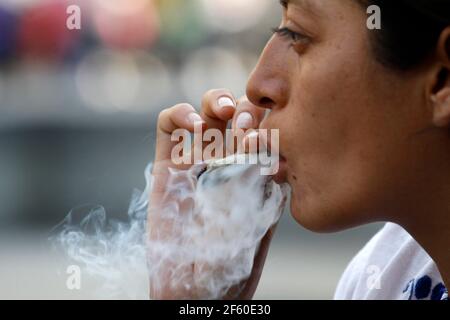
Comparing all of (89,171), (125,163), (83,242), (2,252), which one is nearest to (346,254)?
(125,163)

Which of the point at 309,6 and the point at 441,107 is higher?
the point at 309,6

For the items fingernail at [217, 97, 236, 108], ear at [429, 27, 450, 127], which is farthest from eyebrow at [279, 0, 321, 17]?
fingernail at [217, 97, 236, 108]

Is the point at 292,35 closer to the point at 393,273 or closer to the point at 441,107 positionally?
the point at 441,107

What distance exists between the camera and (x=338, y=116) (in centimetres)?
171

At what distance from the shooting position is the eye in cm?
175

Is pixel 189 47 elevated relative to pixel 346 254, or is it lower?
elevated

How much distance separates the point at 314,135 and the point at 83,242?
2.77ft

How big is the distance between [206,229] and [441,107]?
0.68m

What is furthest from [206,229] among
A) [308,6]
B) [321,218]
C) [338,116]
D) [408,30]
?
[408,30]

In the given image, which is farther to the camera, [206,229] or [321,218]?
[206,229]

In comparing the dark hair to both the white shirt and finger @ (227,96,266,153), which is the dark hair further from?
the white shirt

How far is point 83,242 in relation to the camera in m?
2.30

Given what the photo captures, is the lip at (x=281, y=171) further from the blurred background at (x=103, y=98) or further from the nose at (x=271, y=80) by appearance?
the blurred background at (x=103, y=98)
